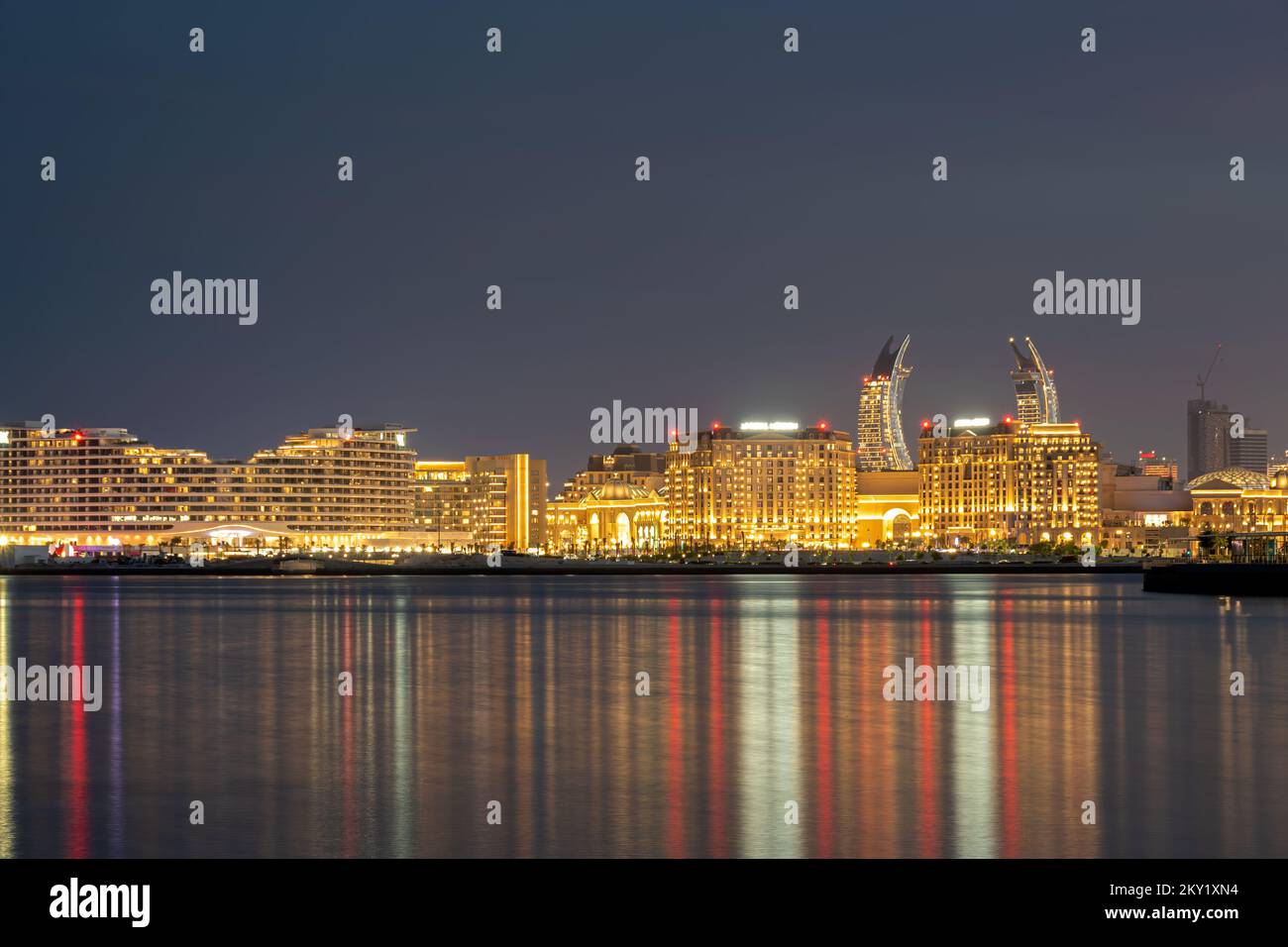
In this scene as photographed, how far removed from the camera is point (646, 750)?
25328 millimetres

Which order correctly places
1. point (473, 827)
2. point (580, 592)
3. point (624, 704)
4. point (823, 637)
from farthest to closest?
point (580, 592), point (823, 637), point (624, 704), point (473, 827)

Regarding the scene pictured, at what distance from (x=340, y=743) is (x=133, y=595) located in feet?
310

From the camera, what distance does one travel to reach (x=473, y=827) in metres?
18.4

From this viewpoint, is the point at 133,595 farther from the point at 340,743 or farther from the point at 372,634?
the point at 340,743

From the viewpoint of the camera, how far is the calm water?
59.1ft

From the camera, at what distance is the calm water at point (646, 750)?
18016 millimetres
